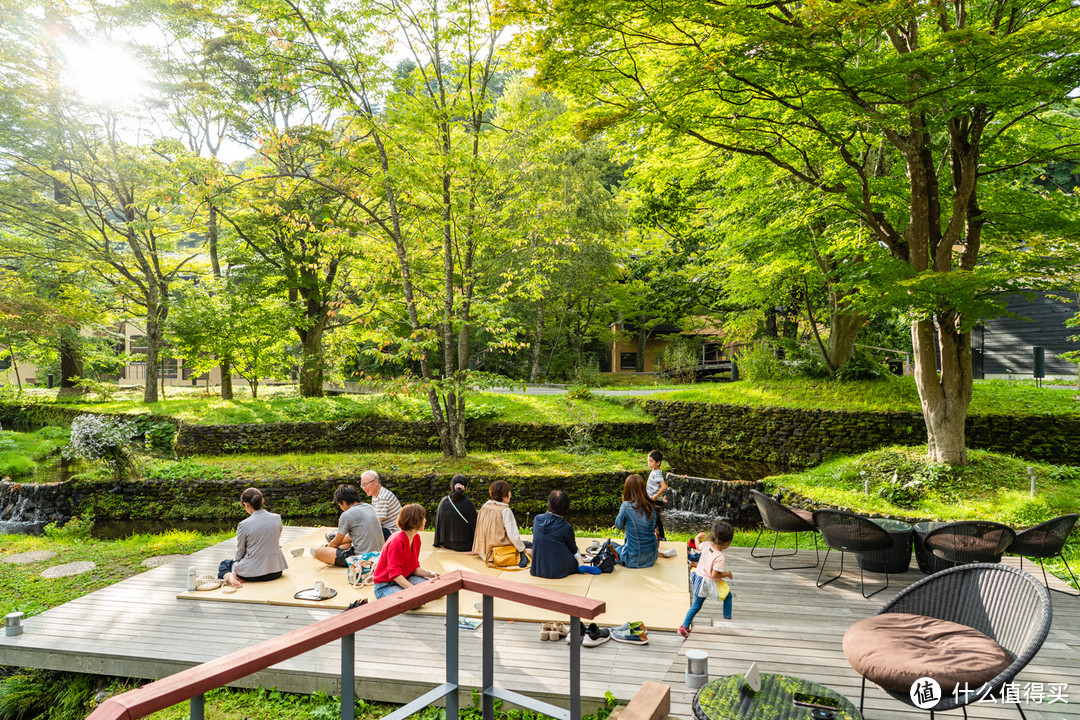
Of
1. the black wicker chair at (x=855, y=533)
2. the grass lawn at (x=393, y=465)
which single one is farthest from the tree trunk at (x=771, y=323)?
the black wicker chair at (x=855, y=533)

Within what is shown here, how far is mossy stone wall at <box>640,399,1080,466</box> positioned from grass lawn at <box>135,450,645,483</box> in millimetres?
3303

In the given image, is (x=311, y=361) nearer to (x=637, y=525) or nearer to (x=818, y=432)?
(x=818, y=432)

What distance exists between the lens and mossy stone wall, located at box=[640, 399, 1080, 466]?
1269 centimetres

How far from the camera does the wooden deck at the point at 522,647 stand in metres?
4.25

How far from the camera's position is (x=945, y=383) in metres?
9.78

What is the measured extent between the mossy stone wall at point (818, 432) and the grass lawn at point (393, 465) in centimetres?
330

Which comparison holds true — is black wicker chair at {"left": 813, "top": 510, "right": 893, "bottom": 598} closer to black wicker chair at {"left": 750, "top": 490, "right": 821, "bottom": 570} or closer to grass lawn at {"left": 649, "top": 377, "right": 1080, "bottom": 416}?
black wicker chair at {"left": 750, "top": 490, "right": 821, "bottom": 570}

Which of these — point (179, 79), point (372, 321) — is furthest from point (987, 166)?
point (179, 79)

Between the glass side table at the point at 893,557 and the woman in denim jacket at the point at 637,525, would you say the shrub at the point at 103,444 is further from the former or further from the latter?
the glass side table at the point at 893,557

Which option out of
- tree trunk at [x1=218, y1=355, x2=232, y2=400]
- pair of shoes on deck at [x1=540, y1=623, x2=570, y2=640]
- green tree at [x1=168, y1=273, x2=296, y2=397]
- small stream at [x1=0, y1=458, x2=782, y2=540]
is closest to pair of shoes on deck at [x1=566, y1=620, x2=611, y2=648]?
pair of shoes on deck at [x1=540, y1=623, x2=570, y2=640]

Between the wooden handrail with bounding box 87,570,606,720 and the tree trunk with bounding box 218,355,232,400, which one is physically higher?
the tree trunk with bounding box 218,355,232,400

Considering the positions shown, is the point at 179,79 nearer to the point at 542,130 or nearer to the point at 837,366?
the point at 542,130

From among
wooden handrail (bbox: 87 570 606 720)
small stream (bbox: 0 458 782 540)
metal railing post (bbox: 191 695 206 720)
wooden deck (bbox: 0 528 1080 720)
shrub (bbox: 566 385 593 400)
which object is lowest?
small stream (bbox: 0 458 782 540)

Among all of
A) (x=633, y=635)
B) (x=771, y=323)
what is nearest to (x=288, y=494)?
(x=633, y=635)
